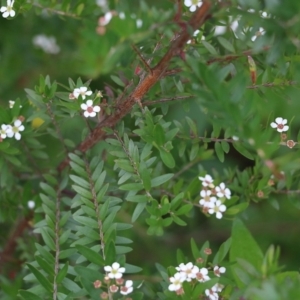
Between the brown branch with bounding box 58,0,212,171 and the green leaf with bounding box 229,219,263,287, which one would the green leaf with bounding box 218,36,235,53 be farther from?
the green leaf with bounding box 229,219,263,287

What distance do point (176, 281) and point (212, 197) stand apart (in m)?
0.18

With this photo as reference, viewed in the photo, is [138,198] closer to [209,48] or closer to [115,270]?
[115,270]

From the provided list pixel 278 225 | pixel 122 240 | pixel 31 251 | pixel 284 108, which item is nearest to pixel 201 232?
pixel 278 225

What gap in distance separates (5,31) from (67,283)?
0.84 metres

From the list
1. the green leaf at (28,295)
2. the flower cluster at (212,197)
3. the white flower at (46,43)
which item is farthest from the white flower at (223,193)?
the white flower at (46,43)

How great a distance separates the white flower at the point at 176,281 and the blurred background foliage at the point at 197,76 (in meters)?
0.20

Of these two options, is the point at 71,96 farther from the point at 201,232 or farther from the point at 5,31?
the point at 201,232

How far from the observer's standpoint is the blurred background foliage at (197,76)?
0.58m

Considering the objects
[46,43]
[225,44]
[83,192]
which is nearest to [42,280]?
[83,192]

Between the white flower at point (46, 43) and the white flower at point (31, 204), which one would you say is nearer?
the white flower at point (31, 204)

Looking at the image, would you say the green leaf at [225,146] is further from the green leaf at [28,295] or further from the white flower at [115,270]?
the green leaf at [28,295]

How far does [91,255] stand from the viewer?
0.73 metres

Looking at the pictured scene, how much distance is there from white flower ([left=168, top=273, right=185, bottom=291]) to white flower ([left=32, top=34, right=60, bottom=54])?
95 centimetres

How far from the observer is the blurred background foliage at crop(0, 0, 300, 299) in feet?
1.91
